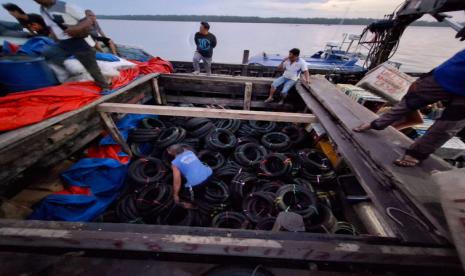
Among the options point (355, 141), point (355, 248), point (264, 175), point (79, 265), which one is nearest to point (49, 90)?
point (79, 265)

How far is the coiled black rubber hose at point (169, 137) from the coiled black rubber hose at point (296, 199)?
2.64 meters

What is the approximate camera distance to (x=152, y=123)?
216 inches

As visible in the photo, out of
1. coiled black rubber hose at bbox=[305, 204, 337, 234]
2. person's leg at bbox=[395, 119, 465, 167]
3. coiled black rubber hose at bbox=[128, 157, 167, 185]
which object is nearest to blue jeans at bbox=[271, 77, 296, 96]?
coiled black rubber hose at bbox=[305, 204, 337, 234]

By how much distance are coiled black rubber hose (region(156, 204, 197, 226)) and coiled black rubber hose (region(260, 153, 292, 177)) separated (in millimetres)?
1615

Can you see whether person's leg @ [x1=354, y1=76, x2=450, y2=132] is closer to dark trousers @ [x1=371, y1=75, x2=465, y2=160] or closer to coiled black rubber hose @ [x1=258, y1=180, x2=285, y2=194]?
dark trousers @ [x1=371, y1=75, x2=465, y2=160]

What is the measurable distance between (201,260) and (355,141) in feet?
9.07

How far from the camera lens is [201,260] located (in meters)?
1.54

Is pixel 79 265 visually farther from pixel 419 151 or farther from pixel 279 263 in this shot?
pixel 419 151

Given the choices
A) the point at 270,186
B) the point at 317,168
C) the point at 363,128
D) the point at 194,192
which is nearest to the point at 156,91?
the point at 194,192

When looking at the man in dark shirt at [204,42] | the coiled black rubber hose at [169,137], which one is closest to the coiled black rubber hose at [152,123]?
the coiled black rubber hose at [169,137]

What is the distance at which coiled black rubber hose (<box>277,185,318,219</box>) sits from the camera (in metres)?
3.29

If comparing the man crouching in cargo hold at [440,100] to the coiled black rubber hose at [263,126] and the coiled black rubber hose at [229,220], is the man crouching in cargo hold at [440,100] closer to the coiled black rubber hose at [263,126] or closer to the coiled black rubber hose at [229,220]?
the coiled black rubber hose at [229,220]

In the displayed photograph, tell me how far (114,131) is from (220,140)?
2.40 m

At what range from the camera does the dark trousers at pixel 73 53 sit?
396 cm
